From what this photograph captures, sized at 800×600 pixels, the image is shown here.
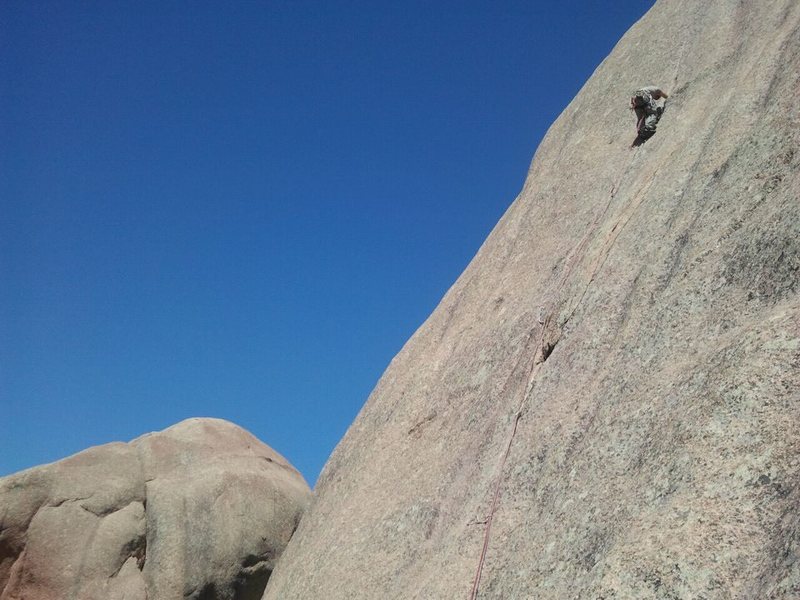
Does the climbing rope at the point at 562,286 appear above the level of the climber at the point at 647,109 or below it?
below

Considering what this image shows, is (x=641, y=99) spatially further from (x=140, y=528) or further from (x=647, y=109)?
(x=140, y=528)

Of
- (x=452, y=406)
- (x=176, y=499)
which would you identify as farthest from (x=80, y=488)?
(x=452, y=406)

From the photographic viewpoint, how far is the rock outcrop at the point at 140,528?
16.5 m

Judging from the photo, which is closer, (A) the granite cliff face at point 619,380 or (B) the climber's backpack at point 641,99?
(A) the granite cliff face at point 619,380

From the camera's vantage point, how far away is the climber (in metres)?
10.8

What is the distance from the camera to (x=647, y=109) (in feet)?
35.5

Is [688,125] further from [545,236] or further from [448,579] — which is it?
[448,579]

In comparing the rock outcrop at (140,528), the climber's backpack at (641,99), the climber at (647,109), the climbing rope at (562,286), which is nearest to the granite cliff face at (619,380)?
the climbing rope at (562,286)

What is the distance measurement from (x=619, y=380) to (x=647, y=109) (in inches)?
205

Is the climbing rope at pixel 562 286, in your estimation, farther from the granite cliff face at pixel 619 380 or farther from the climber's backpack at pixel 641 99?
the climber's backpack at pixel 641 99

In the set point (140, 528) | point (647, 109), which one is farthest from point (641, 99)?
point (140, 528)

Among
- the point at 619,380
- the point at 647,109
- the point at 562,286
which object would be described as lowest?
the point at 619,380

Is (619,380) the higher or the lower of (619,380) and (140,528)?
the lower

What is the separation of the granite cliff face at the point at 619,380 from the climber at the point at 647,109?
0.18 m
